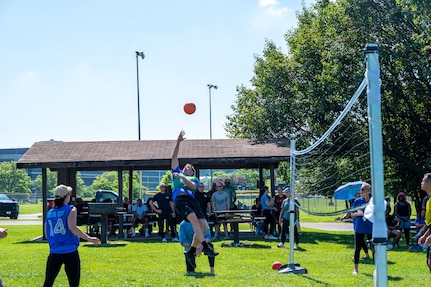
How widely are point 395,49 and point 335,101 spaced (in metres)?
3.10

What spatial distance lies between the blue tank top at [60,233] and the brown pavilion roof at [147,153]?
14733 millimetres

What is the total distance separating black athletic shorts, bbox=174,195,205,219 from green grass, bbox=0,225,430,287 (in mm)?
1162

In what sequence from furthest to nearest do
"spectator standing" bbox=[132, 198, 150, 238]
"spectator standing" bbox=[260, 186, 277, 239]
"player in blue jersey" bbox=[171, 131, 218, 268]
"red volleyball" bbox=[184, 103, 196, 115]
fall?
"spectator standing" bbox=[132, 198, 150, 238], "spectator standing" bbox=[260, 186, 277, 239], "red volleyball" bbox=[184, 103, 196, 115], "player in blue jersey" bbox=[171, 131, 218, 268]

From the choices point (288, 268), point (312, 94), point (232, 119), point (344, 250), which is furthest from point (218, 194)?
point (232, 119)

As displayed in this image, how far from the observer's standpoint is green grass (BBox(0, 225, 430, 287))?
34.9 feet

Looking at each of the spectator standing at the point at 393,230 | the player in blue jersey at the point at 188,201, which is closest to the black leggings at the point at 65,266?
the player in blue jersey at the point at 188,201

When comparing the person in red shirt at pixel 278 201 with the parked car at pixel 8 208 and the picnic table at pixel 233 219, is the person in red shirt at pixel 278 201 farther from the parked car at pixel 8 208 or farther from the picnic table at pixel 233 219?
the parked car at pixel 8 208

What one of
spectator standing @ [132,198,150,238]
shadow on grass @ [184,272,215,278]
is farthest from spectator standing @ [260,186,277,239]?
shadow on grass @ [184,272,215,278]

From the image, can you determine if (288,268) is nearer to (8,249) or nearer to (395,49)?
(8,249)

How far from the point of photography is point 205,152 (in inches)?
925

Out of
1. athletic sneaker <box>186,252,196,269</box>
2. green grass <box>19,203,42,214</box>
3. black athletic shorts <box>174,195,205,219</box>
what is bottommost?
green grass <box>19,203,42,214</box>

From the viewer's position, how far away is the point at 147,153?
2359 cm

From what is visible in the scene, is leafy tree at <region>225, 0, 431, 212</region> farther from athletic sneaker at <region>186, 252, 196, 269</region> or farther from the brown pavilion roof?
athletic sneaker at <region>186, 252, 196, 269</region>

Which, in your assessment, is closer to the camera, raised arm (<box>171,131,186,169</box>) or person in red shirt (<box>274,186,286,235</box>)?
raised arm (<box>171,131,186,169</box>)
